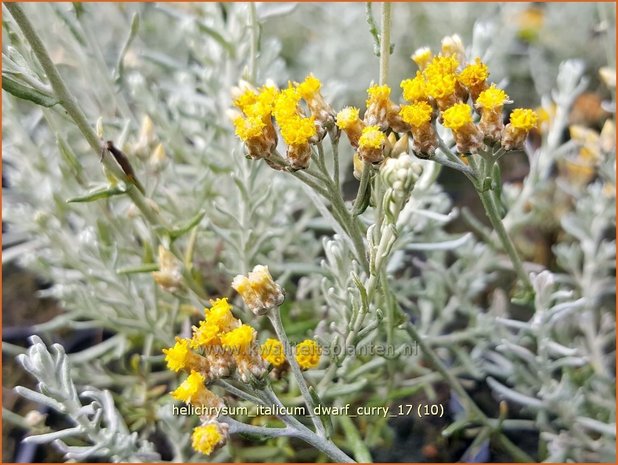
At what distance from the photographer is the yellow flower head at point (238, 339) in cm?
77

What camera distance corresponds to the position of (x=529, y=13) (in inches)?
99.3

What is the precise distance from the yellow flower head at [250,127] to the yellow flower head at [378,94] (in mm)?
142

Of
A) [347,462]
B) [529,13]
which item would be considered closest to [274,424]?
[347,462]

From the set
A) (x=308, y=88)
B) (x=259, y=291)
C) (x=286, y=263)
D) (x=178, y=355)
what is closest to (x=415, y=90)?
(x=308, y=88)

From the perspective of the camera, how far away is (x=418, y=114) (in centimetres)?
79

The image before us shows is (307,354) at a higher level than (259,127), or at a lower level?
lower

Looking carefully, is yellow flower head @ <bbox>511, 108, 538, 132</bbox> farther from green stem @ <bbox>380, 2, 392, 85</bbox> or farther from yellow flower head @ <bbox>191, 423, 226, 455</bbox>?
yellow flower head @ <bbox>191, 423, 226, 455</bbox>

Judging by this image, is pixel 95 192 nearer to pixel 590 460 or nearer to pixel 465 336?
pixel 465 336

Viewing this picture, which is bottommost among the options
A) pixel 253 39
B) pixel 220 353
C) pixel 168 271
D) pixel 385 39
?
pixel 220 353

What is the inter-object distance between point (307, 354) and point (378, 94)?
39cm

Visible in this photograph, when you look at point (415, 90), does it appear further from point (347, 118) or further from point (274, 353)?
point (274, 353)

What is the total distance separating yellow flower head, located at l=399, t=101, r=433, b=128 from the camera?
79 cm

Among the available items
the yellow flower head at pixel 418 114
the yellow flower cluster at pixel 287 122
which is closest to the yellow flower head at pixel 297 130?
the yellow flower cluster at pixel 287 122

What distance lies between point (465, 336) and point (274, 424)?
47 cm
